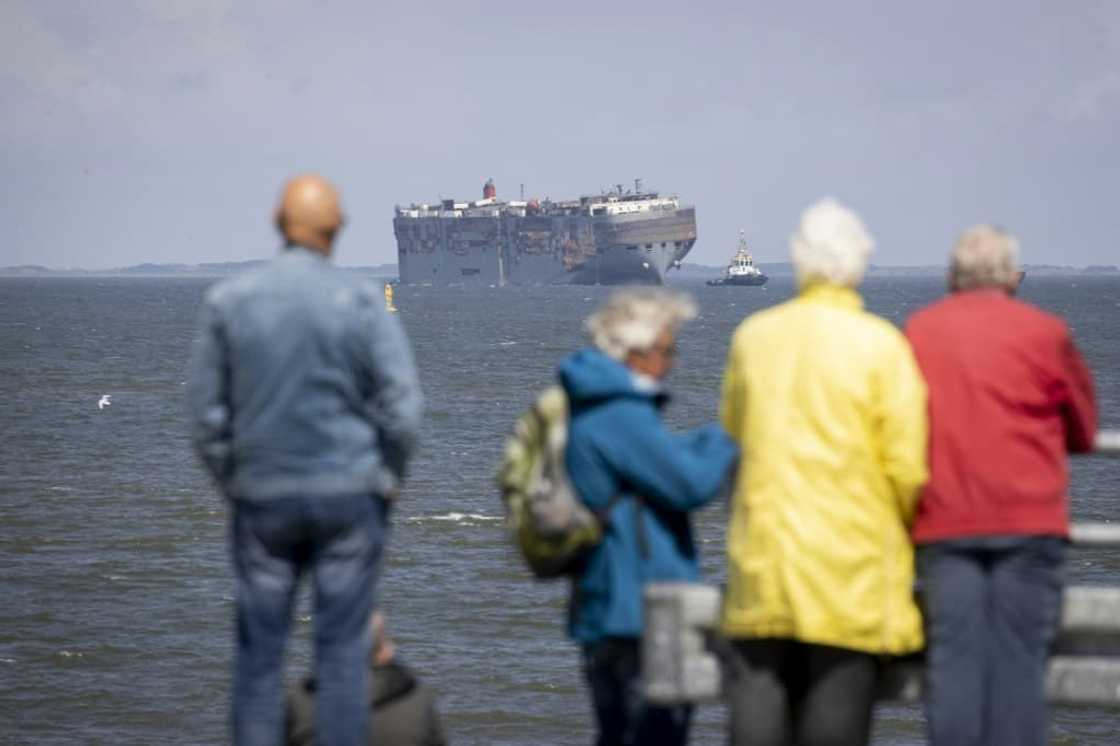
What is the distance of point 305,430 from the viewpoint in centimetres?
451

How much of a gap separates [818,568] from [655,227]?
189 metres

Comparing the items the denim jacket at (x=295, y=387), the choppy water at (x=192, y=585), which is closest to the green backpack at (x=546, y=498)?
the denim jacket at (x=295, y=387)

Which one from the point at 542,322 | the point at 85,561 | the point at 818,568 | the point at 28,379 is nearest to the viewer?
the point at 818,568

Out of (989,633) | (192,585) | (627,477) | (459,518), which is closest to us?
(627,477)

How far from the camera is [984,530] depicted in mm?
4496

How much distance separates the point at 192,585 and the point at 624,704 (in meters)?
21.1

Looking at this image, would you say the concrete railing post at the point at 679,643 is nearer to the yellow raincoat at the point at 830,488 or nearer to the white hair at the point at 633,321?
the yellow raincoat at the point at 830,488

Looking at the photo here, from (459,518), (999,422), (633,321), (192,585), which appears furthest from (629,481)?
(459,518)

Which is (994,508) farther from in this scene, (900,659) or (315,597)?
(315,597)

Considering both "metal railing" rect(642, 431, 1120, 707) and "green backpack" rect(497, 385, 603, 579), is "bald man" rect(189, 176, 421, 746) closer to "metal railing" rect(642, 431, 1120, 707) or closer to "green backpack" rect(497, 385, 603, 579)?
"green backpack" rect(497, 385, 603, 579)

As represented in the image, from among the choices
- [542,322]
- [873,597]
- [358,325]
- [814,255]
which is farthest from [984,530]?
[542,322]

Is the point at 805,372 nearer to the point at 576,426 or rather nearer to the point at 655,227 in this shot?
the point at 576,426

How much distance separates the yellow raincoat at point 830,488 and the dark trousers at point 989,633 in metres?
0.11

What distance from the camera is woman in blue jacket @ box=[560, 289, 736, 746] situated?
14.6 ft
